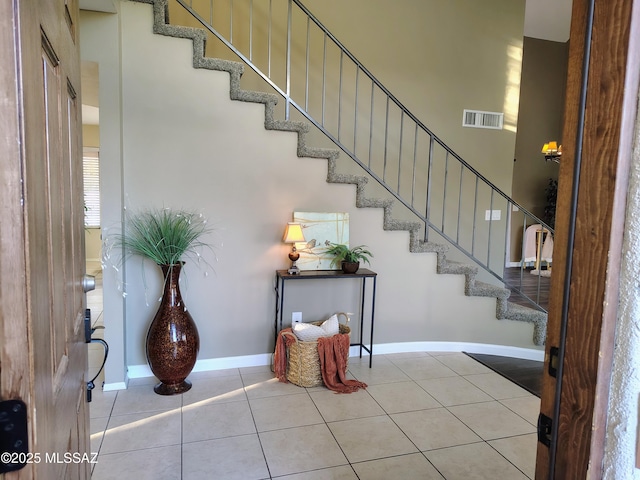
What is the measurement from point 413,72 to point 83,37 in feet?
11.1

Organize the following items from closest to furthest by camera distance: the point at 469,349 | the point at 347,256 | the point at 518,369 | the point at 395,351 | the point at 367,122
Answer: the point at 347,256 → the point at 518,369 → the point at 395,351 → the point at 469,349 → the point at 367,122

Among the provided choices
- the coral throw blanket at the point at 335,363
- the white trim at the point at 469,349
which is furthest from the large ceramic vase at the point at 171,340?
the white trim at the point at 469,349

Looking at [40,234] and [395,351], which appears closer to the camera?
[40,234]

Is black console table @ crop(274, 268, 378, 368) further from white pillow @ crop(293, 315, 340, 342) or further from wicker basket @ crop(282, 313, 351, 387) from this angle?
wicker basket @ crop(282, 313, 351, 387)

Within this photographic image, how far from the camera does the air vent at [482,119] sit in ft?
16.0

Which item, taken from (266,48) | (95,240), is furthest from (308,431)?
(95,240)

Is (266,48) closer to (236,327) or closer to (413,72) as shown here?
(413,72)

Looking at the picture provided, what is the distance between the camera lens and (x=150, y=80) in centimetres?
285

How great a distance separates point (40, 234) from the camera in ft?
2.25

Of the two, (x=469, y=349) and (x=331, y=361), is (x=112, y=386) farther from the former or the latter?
(x=469, y=349)

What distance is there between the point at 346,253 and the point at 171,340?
1471 mm

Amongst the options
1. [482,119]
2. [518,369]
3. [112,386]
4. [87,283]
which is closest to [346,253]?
[518,369]

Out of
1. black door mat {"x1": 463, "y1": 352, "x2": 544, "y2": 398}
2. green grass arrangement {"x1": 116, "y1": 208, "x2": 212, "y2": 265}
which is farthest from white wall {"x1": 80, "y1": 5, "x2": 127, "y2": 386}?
black door mat {"x1": 463, "y1": 352, "x2": 544, "y2": 398}

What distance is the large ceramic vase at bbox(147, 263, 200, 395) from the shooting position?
8.96 ft
